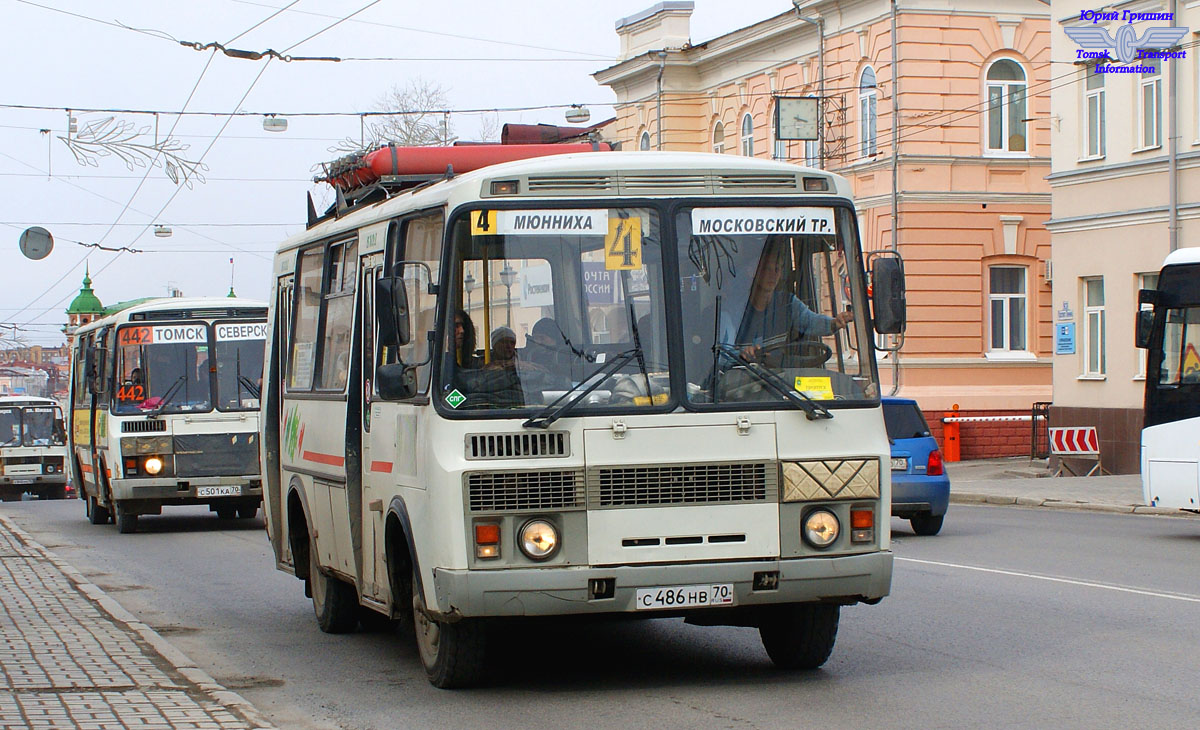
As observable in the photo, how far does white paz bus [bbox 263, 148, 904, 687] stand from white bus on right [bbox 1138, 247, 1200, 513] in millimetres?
10650

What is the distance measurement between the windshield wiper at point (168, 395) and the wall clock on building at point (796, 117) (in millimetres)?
20244

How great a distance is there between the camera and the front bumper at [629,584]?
7859mm

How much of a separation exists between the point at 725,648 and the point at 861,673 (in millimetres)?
1374

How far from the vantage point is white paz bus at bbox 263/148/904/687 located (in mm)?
7934

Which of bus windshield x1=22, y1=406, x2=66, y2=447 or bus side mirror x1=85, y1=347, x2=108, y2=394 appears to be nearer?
bus side mirror x1=85, y1=347, x2=108, y2=394

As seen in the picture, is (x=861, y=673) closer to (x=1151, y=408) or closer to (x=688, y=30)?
(x=1151, y=408)

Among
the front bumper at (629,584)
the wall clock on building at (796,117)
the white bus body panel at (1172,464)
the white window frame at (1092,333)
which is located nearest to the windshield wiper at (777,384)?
the front bumper at (629,584)

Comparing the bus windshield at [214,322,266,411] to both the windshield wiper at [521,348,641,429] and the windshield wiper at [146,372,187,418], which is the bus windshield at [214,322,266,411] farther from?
the windshield wiper at [521,348,641,429]

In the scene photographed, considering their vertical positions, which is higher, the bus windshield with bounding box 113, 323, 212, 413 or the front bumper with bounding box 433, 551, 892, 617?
the bus windshield with bounding box 113, 323, 212, 413

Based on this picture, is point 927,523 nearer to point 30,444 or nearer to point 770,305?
point 770,305

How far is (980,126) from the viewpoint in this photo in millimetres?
38938

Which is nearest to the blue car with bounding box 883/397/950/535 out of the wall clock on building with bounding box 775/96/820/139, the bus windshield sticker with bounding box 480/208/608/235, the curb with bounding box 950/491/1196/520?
the curb with bounding box 950/491/1196/520

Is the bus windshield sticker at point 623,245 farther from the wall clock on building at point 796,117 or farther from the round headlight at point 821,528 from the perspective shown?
the wall clock on building at point 796,117

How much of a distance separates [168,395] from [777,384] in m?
14.7
